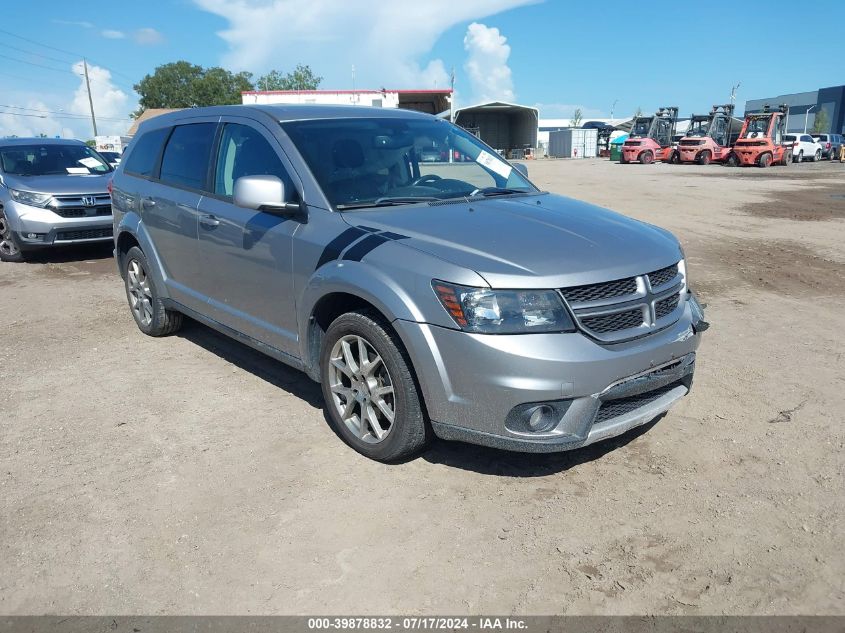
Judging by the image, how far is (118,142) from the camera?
200 feet

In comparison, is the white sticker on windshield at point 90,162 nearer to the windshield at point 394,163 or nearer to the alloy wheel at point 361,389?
the windshield at point 394,163

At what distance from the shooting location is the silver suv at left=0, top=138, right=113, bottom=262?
9.23 metres

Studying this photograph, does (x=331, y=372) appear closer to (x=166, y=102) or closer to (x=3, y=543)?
(x=3, y=543)

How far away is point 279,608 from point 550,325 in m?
1.60

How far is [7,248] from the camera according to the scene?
9891 millimetres

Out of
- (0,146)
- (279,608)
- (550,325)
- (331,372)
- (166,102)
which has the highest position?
(166,102)

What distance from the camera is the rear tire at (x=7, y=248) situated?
970 cm

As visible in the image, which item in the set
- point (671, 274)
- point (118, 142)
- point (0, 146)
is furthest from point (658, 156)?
point (118, 142)

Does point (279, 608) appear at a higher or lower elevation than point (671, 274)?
lower

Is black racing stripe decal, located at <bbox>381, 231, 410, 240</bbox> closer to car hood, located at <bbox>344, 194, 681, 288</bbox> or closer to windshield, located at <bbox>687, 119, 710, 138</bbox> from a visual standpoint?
car hood, located at <bbox>344, 194, 681, 288</bbox>

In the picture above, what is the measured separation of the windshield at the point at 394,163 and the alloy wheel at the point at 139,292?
8.03ft

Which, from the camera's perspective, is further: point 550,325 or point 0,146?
Answer: point 0,146

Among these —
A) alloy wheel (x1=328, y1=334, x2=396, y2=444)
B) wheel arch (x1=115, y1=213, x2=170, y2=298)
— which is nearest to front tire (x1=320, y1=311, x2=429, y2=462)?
alloy wheel (x1=328, y1=334, x2=396, y2=444)

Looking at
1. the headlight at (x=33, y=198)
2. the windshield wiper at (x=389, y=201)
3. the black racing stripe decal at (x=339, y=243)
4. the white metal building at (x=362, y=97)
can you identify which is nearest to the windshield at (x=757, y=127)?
the white metal building at (x=362, y=97)
